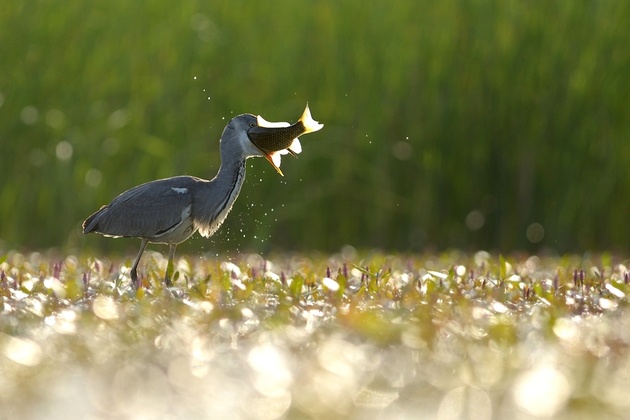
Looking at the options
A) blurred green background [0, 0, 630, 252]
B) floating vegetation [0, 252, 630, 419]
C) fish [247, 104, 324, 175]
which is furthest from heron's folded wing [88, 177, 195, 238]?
blurred green background [0, 0, 630, 252]

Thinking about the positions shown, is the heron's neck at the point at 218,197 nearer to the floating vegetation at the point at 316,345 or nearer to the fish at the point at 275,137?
the fish at the point at 275,137

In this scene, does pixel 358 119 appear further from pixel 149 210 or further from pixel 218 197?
pixel 149 210

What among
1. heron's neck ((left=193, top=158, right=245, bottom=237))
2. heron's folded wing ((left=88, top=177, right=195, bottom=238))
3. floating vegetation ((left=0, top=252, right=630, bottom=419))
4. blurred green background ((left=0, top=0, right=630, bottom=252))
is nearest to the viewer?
floating vegetation ((left=0, top=252, right=630, bottom=419))

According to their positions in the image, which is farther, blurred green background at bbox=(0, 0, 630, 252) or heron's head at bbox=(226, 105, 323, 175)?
blurred green background at bbox=(0, 0, 630, 252)

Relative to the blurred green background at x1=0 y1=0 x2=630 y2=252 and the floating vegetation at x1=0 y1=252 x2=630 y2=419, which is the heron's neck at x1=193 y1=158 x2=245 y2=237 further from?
the blurred green background at x1=0 y1=0 x2=630 y2=252

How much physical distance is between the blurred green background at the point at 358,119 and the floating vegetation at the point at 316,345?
3.11 metres

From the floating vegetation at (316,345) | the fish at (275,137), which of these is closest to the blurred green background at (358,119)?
the fish at (275,137)

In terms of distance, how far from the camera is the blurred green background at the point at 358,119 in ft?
33.5

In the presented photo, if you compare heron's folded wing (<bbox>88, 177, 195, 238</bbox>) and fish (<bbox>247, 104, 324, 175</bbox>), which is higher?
fish (<bbox>247, 104, 324, 175</bbox>)

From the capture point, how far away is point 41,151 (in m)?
10.2

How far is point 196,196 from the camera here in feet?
24.2

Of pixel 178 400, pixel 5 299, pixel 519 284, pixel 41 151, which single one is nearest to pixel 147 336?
pixel 178 400

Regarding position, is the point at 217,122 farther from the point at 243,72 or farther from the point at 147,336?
the point at 147,336

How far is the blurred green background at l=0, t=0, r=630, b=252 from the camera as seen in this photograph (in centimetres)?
1022
